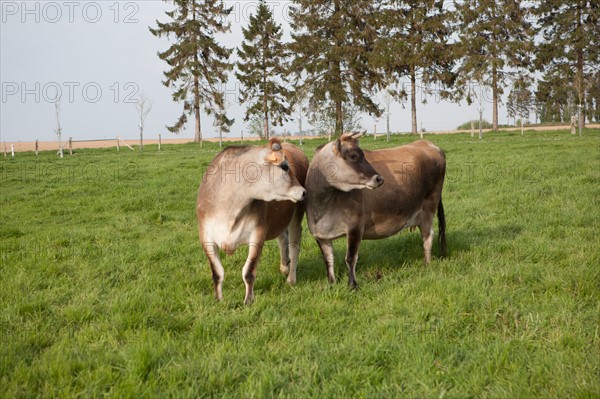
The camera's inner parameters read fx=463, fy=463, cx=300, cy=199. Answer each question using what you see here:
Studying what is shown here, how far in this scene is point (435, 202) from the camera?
6.49 metres

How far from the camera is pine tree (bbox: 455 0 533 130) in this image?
3862 cm

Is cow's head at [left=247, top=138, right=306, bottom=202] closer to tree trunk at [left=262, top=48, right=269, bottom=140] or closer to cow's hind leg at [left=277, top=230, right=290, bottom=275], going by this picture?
cow's hind leg at [left=277, top=230, right=290, bottom=275]

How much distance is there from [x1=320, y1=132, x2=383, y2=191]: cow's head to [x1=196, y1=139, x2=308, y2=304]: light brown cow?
536mm

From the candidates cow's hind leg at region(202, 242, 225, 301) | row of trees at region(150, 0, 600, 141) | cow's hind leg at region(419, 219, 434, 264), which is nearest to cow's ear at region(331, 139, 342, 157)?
cow's hind leg at region(202, 242, 225, 301)

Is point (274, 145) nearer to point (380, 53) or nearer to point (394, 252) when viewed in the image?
point (394, 252)

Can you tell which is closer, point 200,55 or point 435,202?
point 435,202

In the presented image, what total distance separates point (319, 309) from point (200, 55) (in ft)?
128

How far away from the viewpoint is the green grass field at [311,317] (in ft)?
10.4

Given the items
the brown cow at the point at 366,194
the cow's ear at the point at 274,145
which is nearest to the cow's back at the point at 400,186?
the brown cow at the point at 366,194

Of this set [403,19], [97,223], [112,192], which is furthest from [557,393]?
[403,19]

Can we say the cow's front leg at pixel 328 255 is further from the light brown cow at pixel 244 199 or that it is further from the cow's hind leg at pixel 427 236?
the cow's hind leg at pixel 427 236

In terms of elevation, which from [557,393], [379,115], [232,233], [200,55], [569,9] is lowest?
[557,393]

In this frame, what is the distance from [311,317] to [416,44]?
38.6 m

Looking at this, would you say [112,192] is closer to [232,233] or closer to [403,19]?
[232,233]
